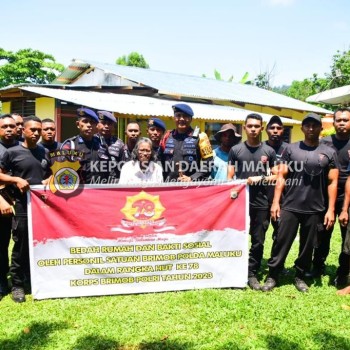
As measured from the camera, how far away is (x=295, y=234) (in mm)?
4348

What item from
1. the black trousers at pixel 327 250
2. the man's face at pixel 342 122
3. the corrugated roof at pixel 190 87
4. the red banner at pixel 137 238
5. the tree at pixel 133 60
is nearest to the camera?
the red banner at pixel 137 238

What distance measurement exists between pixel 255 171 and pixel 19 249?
2692mm

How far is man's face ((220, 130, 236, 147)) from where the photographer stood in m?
4.95

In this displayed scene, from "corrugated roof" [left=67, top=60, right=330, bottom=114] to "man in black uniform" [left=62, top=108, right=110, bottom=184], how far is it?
38.7ft

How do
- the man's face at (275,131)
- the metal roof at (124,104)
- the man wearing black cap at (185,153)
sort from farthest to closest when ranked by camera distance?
the metal roof at (124,104) → the man's face at (275,131) → the man wearing black cap at (185,153)

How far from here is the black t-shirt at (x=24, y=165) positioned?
3939 mm

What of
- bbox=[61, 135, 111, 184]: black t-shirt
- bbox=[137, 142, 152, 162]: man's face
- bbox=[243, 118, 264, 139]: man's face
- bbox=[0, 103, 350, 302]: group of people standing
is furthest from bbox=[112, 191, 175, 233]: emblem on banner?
bbox=[243, 118, 264, 139]: man's face

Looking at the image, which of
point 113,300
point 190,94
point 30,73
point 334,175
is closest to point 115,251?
point 113,300

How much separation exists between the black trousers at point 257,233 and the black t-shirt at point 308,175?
0.31 meters

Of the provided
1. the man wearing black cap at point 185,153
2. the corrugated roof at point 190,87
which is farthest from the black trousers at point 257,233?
the corrugated roof at point 190,87

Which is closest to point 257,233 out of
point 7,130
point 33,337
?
point 33,337

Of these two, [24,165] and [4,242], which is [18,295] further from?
[24,165]

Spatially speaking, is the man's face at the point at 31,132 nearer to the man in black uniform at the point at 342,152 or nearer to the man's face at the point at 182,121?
the man's face at the point at 182,121

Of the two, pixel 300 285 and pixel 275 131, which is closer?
pixel 300 285
